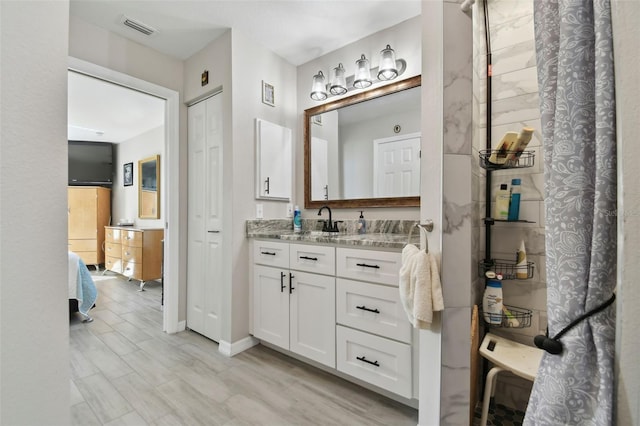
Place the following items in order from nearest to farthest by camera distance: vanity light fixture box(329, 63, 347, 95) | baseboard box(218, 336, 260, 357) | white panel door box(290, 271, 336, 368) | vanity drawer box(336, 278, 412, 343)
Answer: vanity drawer box(336, 278, 412, 343) < white panel door box(290, 271, 336, 368) < baseboard box(218, 336, 260, 357) < vanity light fixture box(329, 63, 347, 95)

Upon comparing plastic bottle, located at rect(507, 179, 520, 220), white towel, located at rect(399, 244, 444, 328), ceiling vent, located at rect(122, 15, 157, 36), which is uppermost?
ceiling vent, located at rect(122, 15, 157, 36)

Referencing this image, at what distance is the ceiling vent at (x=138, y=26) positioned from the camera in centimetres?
207

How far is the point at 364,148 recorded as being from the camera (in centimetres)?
235

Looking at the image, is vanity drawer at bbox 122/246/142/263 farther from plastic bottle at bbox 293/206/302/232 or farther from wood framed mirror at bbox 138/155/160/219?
plastic bottle at bbox 293/206/302/232

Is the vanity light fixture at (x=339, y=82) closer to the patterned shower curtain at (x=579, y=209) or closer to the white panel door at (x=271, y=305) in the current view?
the white panel door at (x=271, y=305)

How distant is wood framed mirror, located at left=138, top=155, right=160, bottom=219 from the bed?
177 cm

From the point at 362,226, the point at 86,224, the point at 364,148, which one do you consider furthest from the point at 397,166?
the point at 86,224

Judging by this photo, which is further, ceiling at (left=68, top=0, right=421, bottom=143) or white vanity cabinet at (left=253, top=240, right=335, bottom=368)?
ceiling at (left=68, top=0, right=421, bottom=143)

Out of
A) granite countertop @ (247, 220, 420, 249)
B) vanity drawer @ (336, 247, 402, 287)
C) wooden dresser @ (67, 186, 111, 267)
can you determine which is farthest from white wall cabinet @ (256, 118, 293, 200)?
wooden dresser @ (67, 186, 111, 267)

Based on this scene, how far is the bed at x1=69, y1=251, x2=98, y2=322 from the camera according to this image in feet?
9.08

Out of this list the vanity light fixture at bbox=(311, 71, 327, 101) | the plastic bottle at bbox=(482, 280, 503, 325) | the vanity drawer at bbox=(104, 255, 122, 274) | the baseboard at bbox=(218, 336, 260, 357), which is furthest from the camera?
the vanity drawer at bbox=(104, 255, 122, 274)

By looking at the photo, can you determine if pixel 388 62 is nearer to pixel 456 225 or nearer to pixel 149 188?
pixel 456 225

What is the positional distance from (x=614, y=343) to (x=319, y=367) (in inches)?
68.8

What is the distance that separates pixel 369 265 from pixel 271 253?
843mm
